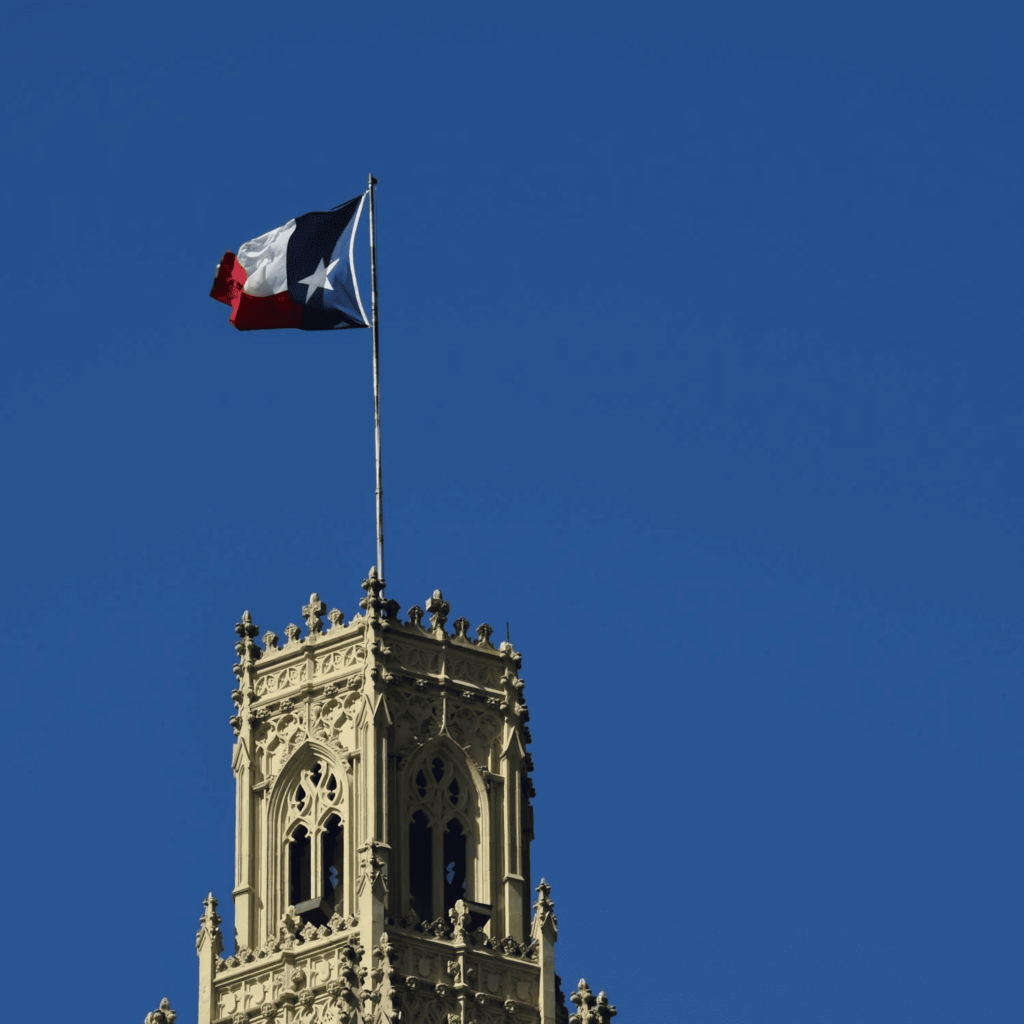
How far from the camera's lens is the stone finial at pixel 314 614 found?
105375 mm

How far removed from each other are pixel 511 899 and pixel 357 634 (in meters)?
7.29

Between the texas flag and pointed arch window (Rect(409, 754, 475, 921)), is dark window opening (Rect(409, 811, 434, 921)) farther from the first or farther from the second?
the texas flag

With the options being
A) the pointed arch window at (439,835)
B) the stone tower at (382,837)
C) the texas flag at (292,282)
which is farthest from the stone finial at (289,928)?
the texas flag at (292,282)

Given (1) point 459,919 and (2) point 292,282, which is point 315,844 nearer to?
(1) point 459,919

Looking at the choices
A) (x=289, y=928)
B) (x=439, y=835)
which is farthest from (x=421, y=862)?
(x=289, y=928)

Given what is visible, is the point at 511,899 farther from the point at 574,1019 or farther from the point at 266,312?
the point at 266,312

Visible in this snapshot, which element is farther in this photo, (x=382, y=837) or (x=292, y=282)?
(x=292, y=282)

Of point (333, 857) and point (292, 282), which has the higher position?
point (292, 282)

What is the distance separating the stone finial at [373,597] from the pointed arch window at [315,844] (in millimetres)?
3810

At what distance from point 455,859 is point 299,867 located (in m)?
3.70

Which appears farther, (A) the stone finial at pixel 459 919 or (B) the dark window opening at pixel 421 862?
(B) the dark window opening at pixel 421 862

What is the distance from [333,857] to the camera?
10306cm

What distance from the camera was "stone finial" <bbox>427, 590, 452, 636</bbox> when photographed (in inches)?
4156

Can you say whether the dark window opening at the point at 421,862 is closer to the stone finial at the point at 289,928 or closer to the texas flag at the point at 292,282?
the stone finial at the point at 289,928
